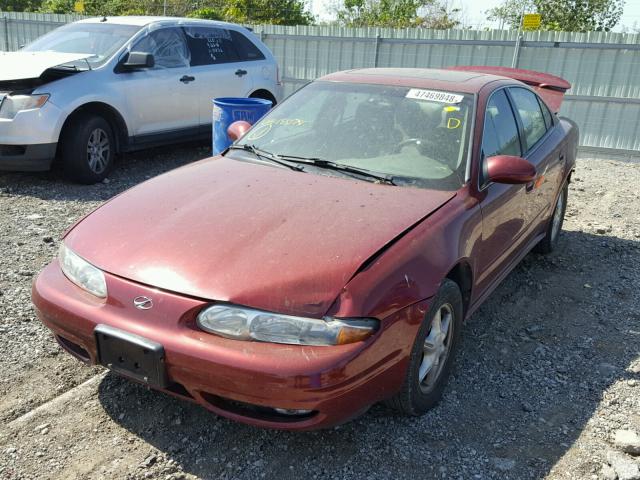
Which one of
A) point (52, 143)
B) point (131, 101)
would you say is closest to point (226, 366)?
point (52, 143)

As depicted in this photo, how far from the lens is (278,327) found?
7.93 feet

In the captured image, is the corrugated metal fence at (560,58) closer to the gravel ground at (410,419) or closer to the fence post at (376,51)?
the fence post at (376,51)

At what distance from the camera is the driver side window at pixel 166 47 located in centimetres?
732

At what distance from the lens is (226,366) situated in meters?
2.36

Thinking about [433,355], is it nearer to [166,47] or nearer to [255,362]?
[255,362]

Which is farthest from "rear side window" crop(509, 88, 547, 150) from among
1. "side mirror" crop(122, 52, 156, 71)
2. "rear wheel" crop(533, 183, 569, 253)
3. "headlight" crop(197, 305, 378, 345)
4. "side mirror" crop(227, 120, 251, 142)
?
"side mirror" crop(122, 52, 156, 71)

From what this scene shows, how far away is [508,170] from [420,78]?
99 cm

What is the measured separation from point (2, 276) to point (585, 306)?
4.22 metres

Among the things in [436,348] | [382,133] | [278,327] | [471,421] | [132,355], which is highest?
[382,133]

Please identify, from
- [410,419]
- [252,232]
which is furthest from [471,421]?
[252,232]

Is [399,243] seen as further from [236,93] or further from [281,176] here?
[236,93]

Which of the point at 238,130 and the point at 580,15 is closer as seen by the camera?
the point at 238,130

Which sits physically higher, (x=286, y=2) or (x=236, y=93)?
(x=286, y=2)

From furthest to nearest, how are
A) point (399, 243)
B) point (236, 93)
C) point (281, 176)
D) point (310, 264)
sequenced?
point (236, 93), point (281, 176), point (399, 243), point (310, 264)
